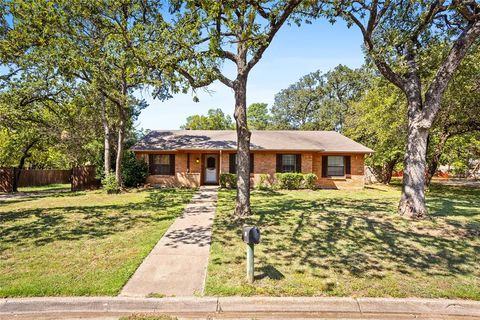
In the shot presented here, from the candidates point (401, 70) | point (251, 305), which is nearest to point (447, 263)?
point (251, 305)

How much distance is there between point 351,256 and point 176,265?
11.5ft

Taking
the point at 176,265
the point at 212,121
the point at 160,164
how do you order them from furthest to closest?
the point at 212,121
the point at 160,164
the point at 176,265

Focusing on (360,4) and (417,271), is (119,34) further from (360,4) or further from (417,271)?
(417,271)

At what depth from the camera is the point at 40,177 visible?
27.0m

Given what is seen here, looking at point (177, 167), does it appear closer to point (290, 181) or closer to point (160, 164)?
point (160, 164)

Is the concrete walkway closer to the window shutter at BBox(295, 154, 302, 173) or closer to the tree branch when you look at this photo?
the tree branch

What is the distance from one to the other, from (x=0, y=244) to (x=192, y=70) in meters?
6.41

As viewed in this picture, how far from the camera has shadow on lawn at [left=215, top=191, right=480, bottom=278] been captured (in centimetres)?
551

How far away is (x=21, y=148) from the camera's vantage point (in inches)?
1025

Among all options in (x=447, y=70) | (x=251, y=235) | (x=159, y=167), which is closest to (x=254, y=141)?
(x=159, y=167)

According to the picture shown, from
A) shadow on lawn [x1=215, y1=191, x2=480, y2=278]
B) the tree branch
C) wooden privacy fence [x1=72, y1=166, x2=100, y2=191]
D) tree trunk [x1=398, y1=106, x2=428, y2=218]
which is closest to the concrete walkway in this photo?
shadow on lawn [x1=215, y1=191, x2=480, y2=278]

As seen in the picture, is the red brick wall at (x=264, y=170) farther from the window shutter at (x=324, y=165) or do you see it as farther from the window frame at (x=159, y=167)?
the window frame at (x=159, y=167)

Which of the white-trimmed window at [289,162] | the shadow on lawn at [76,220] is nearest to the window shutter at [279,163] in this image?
the white-trimmed window at [289,162]

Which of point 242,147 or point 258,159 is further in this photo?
point 258,159
